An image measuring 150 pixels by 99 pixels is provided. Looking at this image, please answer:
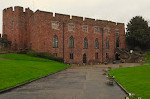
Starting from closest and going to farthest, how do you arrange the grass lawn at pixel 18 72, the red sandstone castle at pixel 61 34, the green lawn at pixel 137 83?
the green lawn at pixel 137 83 < the grass lawn at pixel 18 72 < the red sandstone castle at pixel 61 34

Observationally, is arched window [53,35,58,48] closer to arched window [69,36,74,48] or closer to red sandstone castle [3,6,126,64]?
red sandstone castle [3,6,126,64]

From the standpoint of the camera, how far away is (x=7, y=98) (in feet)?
24.3

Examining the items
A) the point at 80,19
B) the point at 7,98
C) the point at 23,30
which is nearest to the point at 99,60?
the point at 80,19

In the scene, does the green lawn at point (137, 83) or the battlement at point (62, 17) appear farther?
the battlement at point (62, 17)

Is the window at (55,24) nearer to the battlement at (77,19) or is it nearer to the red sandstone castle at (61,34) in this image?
the red sandstone castle at (61,34)

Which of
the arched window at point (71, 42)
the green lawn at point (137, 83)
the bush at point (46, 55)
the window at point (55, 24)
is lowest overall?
the green lawn at point (137, 83)

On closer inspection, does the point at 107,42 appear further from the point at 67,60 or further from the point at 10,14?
the point at 10,14

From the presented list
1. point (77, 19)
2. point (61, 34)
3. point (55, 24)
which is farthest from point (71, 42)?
point (77, 19)

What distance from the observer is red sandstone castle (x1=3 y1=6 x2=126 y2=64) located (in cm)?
3291

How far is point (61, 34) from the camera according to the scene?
1362 inches

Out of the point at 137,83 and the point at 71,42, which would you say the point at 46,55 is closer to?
the point at 71,42

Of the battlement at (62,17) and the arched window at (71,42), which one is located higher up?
the battlement at (62,17)

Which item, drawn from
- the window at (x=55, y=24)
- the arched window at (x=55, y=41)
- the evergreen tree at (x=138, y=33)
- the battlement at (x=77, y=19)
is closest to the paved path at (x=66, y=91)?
the arched window at (x=55, y=41)

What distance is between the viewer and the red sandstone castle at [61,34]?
3291 cm
